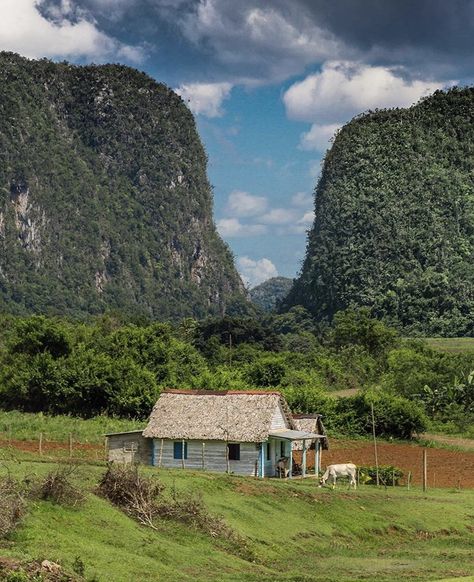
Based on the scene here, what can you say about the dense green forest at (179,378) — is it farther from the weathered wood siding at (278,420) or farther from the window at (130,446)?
the window at (130,446)

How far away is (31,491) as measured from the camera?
2473cm

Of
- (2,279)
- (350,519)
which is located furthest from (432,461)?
(2,279)

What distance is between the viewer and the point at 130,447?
4431 centimetres

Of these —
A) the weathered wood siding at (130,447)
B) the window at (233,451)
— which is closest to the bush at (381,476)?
the window at (233,451)

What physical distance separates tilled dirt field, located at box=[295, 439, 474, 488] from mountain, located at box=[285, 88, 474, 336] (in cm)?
7793

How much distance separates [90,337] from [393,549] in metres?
52.5

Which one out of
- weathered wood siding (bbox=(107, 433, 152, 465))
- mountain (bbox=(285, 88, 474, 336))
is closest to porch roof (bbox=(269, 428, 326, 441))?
weathered wood siding (bbox=(107, 433, 152, 465))

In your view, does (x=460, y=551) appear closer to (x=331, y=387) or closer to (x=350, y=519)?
(x=350, y=519)

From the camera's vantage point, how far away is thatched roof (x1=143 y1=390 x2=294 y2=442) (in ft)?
140

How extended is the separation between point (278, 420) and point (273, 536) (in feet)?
52.7

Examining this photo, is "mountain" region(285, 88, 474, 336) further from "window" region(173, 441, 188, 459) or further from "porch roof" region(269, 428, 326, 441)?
"window" region(173, 441, 188, 459)

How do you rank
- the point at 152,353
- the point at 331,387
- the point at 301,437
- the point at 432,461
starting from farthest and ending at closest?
1. the point at 331,387
2. the point at 152,353
3. the point at 432,461
4. the point at 301,437

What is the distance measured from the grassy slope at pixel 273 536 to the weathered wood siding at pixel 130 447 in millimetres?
8098

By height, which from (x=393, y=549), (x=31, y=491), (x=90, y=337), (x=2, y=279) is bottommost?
(x=393, y=549)
